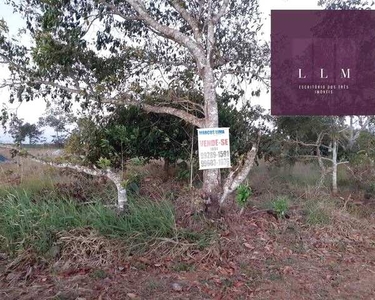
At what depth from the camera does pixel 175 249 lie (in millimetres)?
4496

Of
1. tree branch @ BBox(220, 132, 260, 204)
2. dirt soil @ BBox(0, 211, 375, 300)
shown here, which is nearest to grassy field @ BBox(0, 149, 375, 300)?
dirt soil @ BBox(0, 211, 375, 300)

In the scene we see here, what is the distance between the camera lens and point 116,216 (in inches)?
192

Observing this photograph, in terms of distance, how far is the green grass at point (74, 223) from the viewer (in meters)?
4.57

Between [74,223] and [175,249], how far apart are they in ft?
4.59

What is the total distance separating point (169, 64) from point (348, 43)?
3.32 metres

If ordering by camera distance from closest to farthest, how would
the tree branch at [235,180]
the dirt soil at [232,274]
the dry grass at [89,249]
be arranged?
the dirt soil at [232,274] < the dry grass at [89,249] < the tree branch at [235,180]

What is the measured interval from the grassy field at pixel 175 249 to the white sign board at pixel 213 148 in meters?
0.60

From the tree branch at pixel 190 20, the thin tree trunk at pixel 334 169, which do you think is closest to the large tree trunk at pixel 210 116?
the tree branch at pixel 190 20

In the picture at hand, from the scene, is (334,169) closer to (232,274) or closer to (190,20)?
(190,20)

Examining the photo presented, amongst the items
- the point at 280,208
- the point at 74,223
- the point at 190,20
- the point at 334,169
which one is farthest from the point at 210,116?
the point at 334,169

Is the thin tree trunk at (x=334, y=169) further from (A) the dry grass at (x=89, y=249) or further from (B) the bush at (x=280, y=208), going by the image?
(A) the dry grass at (x=89, y=249)

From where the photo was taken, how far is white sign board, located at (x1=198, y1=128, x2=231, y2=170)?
509 centimetres

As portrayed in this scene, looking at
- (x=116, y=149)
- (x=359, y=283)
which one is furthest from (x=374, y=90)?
(x=116, y=149)

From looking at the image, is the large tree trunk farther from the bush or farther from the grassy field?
the bush
